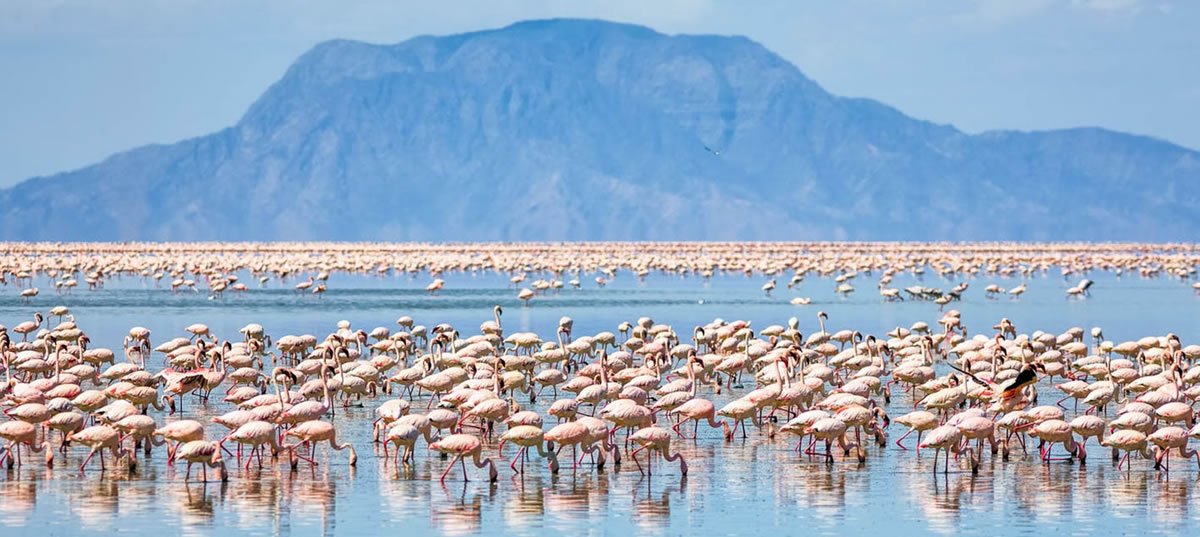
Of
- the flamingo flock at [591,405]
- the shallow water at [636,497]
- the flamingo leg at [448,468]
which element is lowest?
the shallow water at [636,497]

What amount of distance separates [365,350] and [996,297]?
1098 inches

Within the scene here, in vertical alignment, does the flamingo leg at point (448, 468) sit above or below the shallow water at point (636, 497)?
above

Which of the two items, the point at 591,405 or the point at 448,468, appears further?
the point at 591,405

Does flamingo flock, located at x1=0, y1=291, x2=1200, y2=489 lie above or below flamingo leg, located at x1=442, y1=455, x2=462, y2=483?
above

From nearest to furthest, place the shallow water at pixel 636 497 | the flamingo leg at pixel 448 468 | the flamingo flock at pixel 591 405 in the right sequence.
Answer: the shallow water at pixel 636 497 → the flamingo leg at pixel 448 468 → the flamingo flock at pixel 591 405

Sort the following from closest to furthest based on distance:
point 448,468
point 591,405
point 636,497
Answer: point 636,497 < point 448,468 < point 591,405

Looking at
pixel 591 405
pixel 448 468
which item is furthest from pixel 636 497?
pixel 591 405

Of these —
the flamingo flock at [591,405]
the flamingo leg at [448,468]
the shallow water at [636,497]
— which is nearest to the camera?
the shallow water at [636,497]

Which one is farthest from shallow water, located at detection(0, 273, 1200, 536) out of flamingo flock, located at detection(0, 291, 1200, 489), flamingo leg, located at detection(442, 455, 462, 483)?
flamingo flock, located at detection(0, 291, 1200, 489)

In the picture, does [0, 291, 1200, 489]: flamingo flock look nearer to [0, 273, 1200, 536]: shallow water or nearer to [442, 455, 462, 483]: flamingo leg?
[442, 455, 462, 483]: flamingo leg

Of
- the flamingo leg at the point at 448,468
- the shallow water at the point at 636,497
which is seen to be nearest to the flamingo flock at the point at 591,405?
the flamingo leg at the point at 448,468

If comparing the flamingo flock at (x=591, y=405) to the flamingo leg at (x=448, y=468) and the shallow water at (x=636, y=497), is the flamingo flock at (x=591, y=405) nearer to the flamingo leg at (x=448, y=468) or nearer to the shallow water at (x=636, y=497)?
the flamingo leg at (x=448, y=468)

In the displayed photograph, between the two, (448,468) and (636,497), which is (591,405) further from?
(636,497)

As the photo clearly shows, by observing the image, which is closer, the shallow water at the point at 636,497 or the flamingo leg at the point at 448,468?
the shallow water at the point at 636,497
